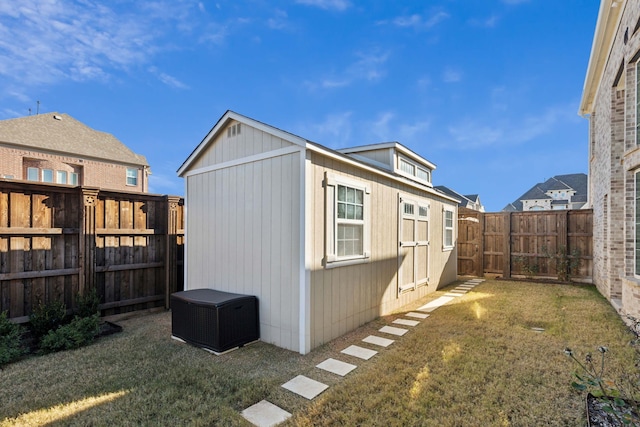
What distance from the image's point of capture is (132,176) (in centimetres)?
1728

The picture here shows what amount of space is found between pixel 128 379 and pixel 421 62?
1126 cm

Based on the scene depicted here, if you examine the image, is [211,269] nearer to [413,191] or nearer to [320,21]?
[413,191]

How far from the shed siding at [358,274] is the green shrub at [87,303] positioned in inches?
139

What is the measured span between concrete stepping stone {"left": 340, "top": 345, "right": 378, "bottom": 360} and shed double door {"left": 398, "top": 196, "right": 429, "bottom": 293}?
7.91 ft

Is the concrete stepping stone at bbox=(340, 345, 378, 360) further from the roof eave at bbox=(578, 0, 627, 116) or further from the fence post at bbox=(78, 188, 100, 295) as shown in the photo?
the roof eave at bbox=(578, 0, 627, 116)

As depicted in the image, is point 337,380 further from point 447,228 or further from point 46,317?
point 447,228

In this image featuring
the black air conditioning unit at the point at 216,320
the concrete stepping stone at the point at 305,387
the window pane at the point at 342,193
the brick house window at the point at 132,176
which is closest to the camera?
the concrete stepping stone at the point at 305,387

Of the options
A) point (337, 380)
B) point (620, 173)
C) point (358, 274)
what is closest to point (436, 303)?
point (358, 274)

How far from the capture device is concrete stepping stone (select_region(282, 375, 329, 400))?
8.84 feet

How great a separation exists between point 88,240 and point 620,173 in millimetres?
9781

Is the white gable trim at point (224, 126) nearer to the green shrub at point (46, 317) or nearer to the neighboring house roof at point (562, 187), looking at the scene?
the green shrub at point (46, 317)

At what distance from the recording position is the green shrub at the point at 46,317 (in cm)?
400

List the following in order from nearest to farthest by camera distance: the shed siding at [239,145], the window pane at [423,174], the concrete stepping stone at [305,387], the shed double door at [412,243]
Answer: the concrete stepping stone at [305,387] < the shed siding at [239,145] < the shed double door at [412,243] < the window pane at [423,174]

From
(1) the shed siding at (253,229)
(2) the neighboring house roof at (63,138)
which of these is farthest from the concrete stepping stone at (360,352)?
(2) the neighboring house roof at (63,138)
